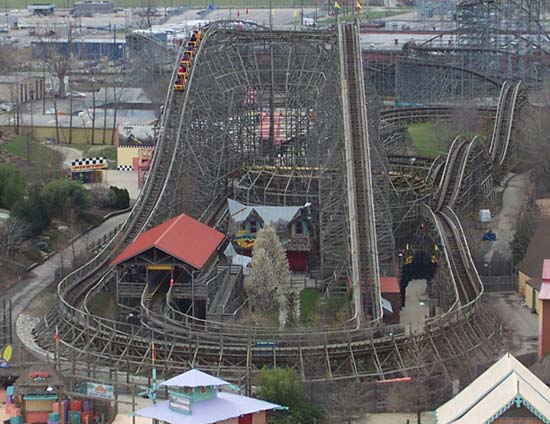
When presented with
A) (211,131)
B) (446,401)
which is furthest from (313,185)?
(446,401)

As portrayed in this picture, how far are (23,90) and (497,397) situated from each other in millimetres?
71550

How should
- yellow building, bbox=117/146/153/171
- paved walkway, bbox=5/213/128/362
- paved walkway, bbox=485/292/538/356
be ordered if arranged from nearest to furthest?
1. paved walkway, bbox=485/292/538/356
2. paved walkway, bbox=5/213/128/362
3. yellow building, bbox=117/146/153/171

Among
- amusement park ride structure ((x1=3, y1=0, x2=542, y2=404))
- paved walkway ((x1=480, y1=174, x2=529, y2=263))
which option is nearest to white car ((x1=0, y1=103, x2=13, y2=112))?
amusement park ride structure ((x1=3, y1=0, x2=542, y2=404))

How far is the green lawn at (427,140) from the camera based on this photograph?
7694cm

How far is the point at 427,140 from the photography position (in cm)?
8175

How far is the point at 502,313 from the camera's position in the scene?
5072 centimetres

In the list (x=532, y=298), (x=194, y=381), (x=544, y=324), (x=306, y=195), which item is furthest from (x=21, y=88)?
(x=194, y=381)

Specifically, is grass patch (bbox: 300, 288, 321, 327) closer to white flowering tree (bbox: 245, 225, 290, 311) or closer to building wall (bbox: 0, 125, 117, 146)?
white flowering tree (bbox: 245, 225, 290, 311)

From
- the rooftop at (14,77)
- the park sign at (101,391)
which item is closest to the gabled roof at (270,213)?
the park sign at (101,391)

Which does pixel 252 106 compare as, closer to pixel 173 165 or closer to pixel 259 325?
pixel 173 165

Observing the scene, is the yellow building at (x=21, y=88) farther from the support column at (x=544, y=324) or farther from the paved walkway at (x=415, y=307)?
the support column at (x=544, y=324)

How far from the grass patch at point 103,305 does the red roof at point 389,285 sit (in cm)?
742

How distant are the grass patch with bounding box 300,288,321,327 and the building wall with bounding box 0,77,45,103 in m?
48.8

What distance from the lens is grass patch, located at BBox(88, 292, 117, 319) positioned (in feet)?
164
